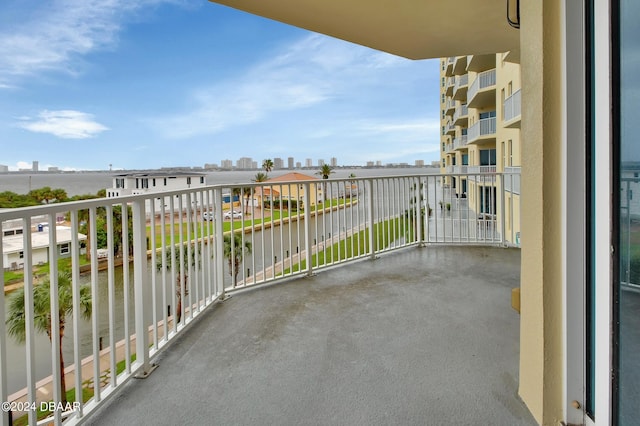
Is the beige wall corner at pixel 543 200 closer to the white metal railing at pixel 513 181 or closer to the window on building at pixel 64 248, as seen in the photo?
the window on building at pixel 64 248

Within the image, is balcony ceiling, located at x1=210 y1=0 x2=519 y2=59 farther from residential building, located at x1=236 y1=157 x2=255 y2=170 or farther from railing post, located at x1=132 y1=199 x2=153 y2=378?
residential building, located at x1=236 y1=157 x2=255 y2=170

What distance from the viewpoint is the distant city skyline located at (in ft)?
77.5

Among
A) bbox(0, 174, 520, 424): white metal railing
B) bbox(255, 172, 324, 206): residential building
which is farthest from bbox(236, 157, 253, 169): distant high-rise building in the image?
bbox(255, 172, 324, 206): residential building

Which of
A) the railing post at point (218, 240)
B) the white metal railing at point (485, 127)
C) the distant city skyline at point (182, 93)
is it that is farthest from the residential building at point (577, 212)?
the distant city skyline at point (182, 93)

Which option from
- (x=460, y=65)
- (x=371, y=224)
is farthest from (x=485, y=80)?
(x=371, y=224)

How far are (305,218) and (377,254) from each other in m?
1.38

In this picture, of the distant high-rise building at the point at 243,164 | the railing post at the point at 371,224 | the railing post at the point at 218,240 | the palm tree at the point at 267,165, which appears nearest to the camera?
the railing post at the point at 218,240

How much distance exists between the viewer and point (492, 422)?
1.42 meters

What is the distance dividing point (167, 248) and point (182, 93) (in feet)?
114

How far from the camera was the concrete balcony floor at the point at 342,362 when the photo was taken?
4.93 feet

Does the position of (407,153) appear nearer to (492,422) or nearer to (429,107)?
(429,107)

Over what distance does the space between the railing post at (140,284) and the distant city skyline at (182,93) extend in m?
20.5

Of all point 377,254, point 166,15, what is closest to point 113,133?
point 166,15

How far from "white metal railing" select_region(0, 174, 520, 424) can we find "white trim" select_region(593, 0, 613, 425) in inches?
74.8
